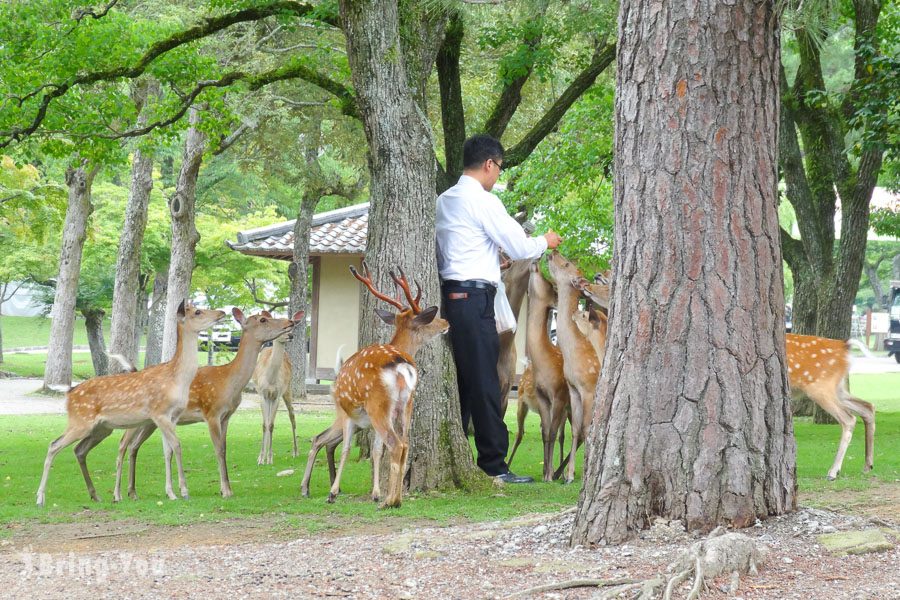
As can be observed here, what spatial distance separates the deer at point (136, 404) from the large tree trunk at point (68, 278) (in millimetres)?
13769

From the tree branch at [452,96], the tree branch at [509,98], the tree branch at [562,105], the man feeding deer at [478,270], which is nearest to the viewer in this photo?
the man feeding deer at [478,270]

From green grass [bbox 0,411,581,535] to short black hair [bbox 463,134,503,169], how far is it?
222 centimetres

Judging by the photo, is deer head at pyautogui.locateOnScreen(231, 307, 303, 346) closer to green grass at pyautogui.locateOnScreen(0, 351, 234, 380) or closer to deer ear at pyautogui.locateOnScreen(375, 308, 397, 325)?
deer ear at pyautogui.locateOnScreen(375, 308, 397, 325)

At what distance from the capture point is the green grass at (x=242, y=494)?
639 centimetres

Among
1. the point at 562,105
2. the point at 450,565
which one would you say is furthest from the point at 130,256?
the point at 450,565

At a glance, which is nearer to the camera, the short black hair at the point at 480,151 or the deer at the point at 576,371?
the short black hair at the point at 480,151

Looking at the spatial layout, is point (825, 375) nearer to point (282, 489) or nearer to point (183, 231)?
point (282, 489)

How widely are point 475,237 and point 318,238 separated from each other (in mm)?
15615

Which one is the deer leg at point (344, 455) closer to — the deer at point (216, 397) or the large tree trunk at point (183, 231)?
the deer at point (216, 397)

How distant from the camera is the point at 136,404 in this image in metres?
7.79

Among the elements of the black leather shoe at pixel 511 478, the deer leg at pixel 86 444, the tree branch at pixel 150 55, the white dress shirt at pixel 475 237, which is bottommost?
the black leather shoe at pixel 511 478

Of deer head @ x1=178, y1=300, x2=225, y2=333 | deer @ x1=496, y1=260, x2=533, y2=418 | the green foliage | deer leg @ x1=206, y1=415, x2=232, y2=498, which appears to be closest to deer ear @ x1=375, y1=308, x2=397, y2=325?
deer @ x1=496, y1=260, x2=533, y2=418

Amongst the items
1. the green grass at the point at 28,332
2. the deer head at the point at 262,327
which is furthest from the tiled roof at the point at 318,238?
the green grass at the point at 28,332

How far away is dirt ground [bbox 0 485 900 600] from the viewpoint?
13.1 ft
